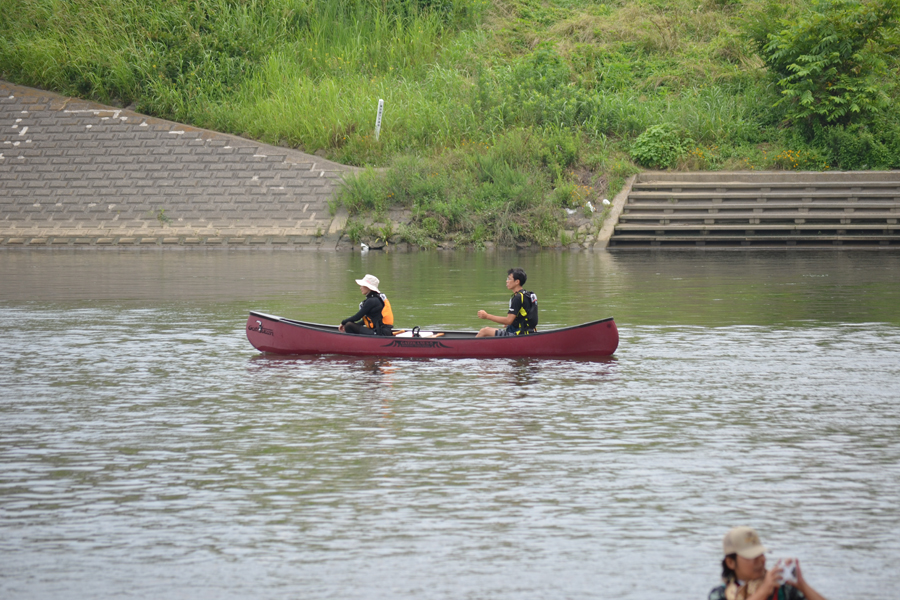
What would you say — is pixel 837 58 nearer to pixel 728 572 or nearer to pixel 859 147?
pixel 859 147

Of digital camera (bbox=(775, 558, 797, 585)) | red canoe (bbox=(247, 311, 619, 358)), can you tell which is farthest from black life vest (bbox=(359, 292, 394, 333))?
digital camera (bbox=(775, 558, 797, 585))

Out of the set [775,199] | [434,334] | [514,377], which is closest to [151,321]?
[434,334]

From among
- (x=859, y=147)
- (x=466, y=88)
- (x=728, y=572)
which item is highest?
(x=466, y=88)

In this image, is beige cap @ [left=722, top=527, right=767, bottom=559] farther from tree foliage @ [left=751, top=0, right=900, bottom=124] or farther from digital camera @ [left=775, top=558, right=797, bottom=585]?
tree foliage @ [left=751, top=0, right=900, bottom=124]

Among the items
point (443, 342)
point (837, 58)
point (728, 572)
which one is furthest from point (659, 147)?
point (728, 572)

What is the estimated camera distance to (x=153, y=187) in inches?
1437

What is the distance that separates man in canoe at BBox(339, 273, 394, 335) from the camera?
14484 millimetres

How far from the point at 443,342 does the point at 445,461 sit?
521 centimetres

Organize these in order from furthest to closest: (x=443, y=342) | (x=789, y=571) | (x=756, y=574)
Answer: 1. (x=443, y=342)
2. (x=756, y=574)
3. (x=789, y=571)

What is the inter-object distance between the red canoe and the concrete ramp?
2014 centimetres

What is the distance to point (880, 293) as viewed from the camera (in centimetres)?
2080

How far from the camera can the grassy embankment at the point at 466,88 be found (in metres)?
34.4

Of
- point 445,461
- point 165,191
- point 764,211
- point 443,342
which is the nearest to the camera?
point 445,461

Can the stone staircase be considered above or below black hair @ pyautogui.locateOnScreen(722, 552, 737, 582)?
above
